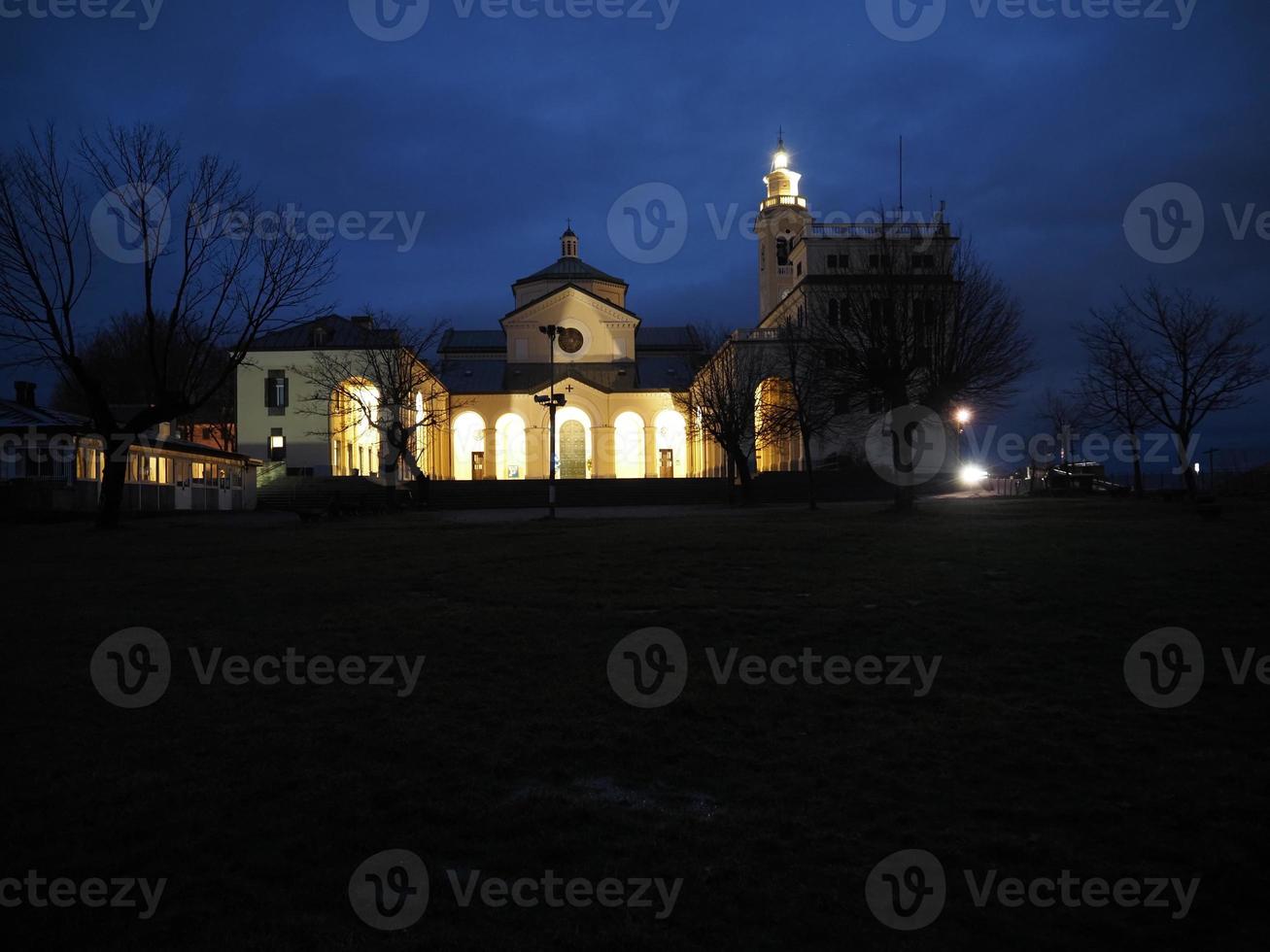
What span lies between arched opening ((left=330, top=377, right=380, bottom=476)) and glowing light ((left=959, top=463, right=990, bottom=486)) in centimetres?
3216

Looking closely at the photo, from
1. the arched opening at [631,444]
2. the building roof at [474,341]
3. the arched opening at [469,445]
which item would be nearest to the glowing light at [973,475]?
the arched opening at [631,444]

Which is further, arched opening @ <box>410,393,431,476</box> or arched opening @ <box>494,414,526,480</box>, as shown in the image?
arched opening @ <box>494,414,526,480</box>

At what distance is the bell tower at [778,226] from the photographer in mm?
73625

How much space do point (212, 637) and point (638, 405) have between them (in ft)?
173

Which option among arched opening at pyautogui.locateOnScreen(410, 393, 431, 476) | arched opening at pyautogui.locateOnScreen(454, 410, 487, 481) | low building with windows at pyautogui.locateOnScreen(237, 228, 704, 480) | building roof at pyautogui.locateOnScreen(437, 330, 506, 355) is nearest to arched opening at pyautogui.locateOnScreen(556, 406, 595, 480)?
low building with windows at pyautogui.locateOnScreen(237, 228, 704, 480)

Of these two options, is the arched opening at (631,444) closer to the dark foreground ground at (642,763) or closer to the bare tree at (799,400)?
the bare tree at (799,400)

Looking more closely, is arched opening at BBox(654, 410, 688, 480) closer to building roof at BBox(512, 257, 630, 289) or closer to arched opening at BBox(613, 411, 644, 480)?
arched opening at BBox(613, 411, 644, 480)

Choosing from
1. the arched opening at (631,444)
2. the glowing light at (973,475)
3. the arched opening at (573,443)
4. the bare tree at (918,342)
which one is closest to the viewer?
the bare tree at (918,342)

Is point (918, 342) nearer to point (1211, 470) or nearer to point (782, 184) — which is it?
point (1211, 470)

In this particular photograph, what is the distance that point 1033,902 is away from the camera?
4.71m

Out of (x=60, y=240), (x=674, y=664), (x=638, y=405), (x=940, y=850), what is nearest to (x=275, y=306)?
(x=60, y=240)

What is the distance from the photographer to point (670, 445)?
2434 inches

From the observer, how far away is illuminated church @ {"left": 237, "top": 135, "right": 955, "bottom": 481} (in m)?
54.9

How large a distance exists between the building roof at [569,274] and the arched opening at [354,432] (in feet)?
59.2
